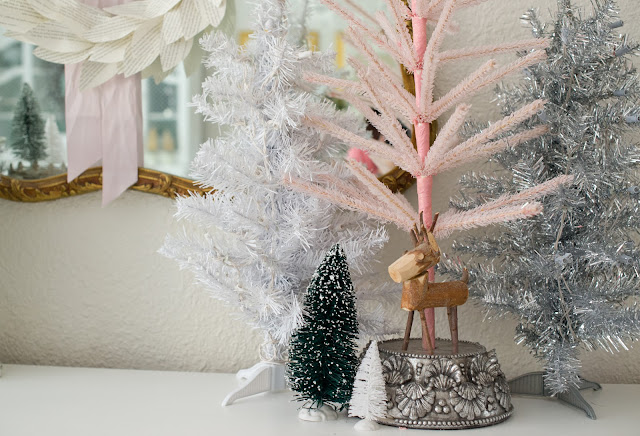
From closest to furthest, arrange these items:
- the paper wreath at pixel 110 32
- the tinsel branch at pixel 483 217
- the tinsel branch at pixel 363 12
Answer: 1. the tinsel branch at pixel 483 217
2. the tinsel branch at pixel 363 12
3. the paper wreath at pixel 110 32

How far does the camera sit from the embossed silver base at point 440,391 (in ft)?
2.74

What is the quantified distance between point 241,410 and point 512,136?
1.85 feet

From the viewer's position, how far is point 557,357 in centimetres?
90

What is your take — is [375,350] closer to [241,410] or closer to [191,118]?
[241,410]

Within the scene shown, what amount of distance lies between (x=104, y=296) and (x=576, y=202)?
882 millimetres

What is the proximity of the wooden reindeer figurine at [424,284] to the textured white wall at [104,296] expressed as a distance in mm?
333

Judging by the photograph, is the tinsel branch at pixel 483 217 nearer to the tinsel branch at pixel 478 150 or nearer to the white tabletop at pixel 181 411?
the tinsel branch at pixel 478 150

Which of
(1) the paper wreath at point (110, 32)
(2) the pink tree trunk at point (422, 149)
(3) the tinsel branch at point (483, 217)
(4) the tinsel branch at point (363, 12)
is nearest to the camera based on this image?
(3) the tinsel branch at point (483, 217)

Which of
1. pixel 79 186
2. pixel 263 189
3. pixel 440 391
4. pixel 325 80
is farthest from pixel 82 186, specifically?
pixel 440 391

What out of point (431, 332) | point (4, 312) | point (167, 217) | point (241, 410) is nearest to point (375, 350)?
point (431, 332)

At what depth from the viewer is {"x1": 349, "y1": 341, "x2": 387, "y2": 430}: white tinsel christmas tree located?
0.83 metres

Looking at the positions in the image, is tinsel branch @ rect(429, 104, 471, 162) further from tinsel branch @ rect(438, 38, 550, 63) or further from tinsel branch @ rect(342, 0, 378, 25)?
tinsel branch @ rect(342, 0, 378, 25)

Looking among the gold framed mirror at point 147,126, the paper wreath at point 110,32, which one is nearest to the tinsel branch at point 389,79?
the gold framed mirror at point 147,126

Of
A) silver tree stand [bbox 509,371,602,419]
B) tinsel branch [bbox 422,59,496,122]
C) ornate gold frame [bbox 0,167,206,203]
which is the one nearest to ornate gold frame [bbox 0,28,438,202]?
ornate gold frame [bbox 0,167,206,203]
